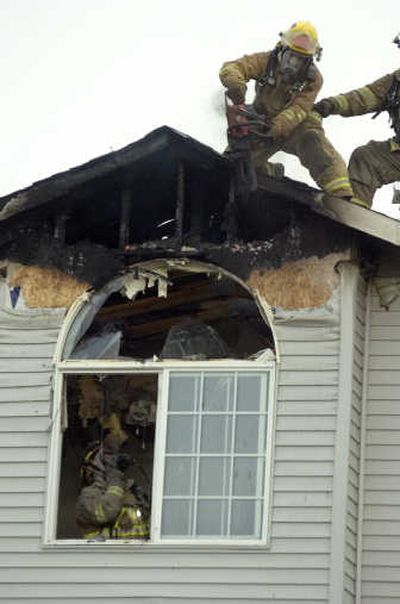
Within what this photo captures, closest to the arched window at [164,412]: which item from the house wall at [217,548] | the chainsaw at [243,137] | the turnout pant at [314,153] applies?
the house wall at [217,548]

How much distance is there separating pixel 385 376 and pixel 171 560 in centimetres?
289

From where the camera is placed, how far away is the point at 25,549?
19.8 meters

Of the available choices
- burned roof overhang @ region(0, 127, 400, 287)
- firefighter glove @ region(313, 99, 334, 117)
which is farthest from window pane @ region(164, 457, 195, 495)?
firefighter glove @ region(313, 99, 334, 117)

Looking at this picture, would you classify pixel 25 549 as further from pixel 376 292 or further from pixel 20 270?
pixel 376 292

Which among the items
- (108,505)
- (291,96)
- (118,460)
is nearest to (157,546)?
(108,505)

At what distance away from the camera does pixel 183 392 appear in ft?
66.3

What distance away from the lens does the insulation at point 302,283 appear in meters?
20.3

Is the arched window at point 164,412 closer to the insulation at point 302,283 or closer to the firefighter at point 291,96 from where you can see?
the insulation at point 302,283

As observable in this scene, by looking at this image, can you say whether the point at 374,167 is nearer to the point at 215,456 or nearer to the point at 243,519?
the point at 215,456

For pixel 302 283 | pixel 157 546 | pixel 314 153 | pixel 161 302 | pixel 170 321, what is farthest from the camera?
pixel 314 153

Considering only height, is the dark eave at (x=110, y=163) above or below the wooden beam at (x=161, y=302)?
above

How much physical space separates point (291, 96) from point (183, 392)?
417 centimetres

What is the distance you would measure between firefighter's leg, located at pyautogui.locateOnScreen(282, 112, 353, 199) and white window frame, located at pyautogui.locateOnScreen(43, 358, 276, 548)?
2963 millimetres

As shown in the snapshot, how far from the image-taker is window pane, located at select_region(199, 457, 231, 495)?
64.9 feet
